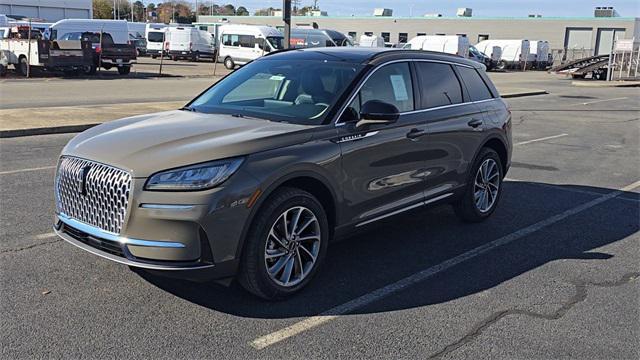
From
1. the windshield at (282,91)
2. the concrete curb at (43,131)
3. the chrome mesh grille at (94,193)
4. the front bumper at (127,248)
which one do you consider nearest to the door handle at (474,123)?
the windshield at (282,91)

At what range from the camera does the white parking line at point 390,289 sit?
12.5 feet

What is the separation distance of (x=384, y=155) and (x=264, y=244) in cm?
140

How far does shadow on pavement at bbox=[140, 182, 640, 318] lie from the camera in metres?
4.35

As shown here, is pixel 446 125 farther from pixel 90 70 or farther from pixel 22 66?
pixel 90 70

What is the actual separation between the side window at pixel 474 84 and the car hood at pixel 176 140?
8.26ft

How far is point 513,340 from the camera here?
154 inches

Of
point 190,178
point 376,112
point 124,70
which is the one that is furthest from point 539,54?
point 190,178

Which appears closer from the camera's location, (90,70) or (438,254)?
(438,254)

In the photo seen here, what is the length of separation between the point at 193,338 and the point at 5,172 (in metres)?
5.61

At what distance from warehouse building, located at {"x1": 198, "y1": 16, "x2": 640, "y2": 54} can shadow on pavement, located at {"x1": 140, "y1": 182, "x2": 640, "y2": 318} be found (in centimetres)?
6136

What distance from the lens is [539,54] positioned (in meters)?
55.5

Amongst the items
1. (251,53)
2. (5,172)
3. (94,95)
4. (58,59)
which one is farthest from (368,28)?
(5,172)

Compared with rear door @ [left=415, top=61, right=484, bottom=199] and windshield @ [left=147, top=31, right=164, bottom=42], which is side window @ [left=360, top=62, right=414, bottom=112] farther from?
windshield @ [left=147, top=31, right=164, bottom=42]

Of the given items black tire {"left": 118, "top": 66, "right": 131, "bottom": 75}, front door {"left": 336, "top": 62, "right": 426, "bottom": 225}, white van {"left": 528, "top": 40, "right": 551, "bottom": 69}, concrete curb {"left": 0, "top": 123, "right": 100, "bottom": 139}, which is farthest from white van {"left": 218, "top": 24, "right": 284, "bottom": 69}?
front door {"left": 336, "top": 62, "right": 426, "bottom": 225}
